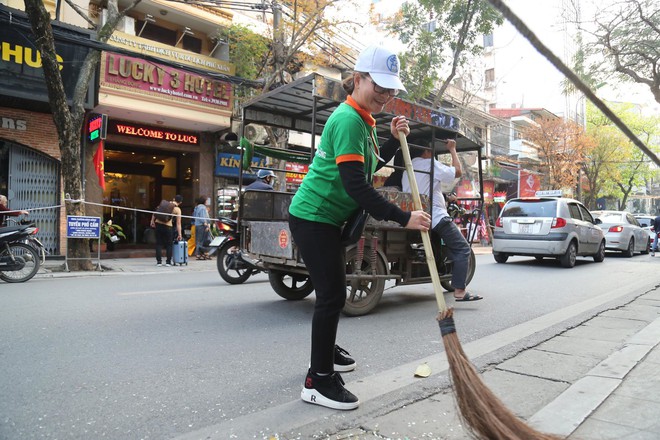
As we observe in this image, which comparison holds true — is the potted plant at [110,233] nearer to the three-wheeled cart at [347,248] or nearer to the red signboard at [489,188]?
the three-wheeled cart at [347,248]

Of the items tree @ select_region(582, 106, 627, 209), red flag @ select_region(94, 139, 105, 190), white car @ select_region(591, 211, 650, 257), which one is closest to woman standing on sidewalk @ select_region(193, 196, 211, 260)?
red flag @ select_region(94, 139, 105, 190)

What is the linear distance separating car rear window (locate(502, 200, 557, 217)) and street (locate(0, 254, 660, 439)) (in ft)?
11.8

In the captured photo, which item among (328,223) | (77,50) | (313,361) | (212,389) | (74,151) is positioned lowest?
(212,389)

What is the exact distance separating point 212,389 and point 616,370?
8.52ft

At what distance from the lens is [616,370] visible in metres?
3.20

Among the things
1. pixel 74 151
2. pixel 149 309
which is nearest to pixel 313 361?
pixel 149 309

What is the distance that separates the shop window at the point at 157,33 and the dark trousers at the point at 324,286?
15.0 m

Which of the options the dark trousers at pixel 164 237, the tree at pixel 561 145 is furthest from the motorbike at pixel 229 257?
the tree at pixel 561 145

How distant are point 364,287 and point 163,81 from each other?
10993mm

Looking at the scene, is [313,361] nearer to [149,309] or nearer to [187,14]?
[149,309]

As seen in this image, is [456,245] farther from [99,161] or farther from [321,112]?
[99,161]

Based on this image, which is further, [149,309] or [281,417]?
[149,309]

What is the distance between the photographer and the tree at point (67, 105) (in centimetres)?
871

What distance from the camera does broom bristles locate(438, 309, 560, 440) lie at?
2064 millimetres
